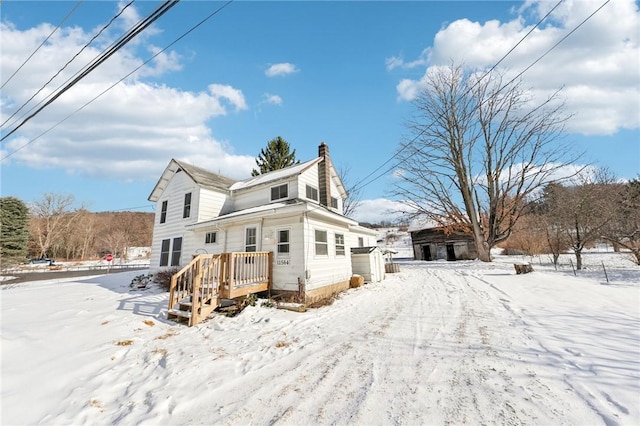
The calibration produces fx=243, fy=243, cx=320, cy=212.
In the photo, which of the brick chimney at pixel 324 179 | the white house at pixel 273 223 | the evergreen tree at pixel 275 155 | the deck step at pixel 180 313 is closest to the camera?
the deck step at pixel 180 313

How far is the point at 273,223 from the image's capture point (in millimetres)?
9820

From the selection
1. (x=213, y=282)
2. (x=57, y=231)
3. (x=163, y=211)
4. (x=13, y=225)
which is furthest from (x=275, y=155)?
(x=57, y=231)

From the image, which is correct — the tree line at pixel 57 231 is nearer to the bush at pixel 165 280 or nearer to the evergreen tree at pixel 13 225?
the evergreen tree at pixel 13 225

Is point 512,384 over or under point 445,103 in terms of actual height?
under

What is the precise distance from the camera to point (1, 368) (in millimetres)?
4043

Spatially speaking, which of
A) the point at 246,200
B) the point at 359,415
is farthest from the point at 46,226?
the point at 359,415

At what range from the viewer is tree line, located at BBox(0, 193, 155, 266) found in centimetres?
3038

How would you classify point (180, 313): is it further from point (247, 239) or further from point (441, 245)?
point (441, 245)

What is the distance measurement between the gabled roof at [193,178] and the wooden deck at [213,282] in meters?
6.81

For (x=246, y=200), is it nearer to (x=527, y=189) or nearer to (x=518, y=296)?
(x=518, y=296)

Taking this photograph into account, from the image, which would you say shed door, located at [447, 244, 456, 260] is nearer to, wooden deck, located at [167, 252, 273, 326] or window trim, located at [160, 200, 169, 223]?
wooden deck, located at [167, 252, 273, 326]

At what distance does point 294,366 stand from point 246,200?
11.2 meters

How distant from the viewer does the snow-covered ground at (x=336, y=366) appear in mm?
2889

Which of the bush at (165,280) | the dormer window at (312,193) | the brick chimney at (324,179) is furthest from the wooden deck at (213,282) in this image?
the brick chimney at (324,179)
